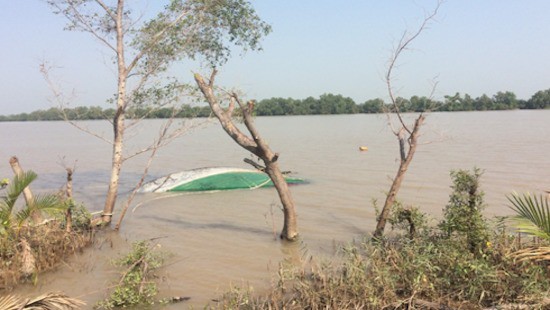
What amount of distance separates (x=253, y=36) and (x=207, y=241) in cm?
424

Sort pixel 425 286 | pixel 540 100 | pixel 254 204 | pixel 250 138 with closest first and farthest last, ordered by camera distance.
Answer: pixel 425 286
pixel 250 138
pixel 254 204
pixel 540 100

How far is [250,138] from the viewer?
7.71 m

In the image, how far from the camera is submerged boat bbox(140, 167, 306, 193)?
13.7 metres

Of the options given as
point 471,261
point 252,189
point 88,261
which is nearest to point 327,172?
point 252,189

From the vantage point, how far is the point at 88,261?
7.36 m

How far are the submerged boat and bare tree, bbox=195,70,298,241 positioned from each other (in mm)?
5931

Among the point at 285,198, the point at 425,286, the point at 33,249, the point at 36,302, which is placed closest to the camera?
the point at 36,302

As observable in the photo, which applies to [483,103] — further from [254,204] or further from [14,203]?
[14,203]

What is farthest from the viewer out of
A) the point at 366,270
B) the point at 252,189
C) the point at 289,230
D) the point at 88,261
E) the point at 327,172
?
the point at 327,172

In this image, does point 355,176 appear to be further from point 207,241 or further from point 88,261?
point 88,261

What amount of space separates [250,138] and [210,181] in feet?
21.0

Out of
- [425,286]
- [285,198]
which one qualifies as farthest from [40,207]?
[425,286]

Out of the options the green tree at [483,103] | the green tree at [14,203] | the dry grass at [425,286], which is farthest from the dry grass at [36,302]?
the green tree at [483,103]

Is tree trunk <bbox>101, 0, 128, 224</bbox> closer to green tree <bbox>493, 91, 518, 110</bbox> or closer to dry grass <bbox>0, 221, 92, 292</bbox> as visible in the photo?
dry grass <bbox>0, 221, 92, 292</bbox>
